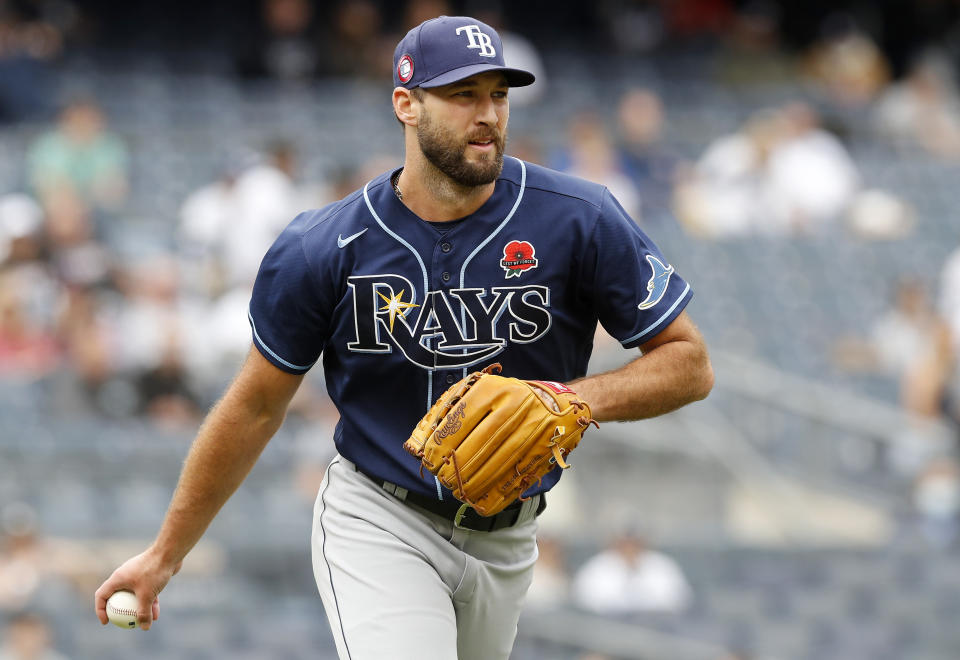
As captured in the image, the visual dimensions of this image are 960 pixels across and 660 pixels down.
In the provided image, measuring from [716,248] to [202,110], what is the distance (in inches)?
166

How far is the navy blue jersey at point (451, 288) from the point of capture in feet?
9.11

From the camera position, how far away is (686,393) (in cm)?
275

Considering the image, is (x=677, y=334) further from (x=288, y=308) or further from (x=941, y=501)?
(x=941, y=501)

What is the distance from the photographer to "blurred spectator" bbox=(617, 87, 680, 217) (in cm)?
976

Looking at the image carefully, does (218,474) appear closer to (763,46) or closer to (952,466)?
(952,466)

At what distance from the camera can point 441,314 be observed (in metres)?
2.79

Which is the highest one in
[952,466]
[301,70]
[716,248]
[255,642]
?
[301,70]

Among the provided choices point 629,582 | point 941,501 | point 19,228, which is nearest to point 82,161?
point 19,228

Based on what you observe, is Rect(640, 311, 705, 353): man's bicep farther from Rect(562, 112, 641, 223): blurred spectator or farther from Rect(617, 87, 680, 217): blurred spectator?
Rect(617, 87, 680, 217): blurred spectator

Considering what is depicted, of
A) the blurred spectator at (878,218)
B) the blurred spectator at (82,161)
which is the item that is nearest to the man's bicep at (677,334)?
the blurred spectator at (82,161)

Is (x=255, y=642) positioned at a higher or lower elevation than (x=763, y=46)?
lower

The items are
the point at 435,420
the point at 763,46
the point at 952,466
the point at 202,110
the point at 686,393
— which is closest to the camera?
the point at 435,420

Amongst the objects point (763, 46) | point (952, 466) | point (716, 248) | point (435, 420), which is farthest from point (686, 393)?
point (763, 46)

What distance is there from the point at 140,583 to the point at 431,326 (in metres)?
0.80
